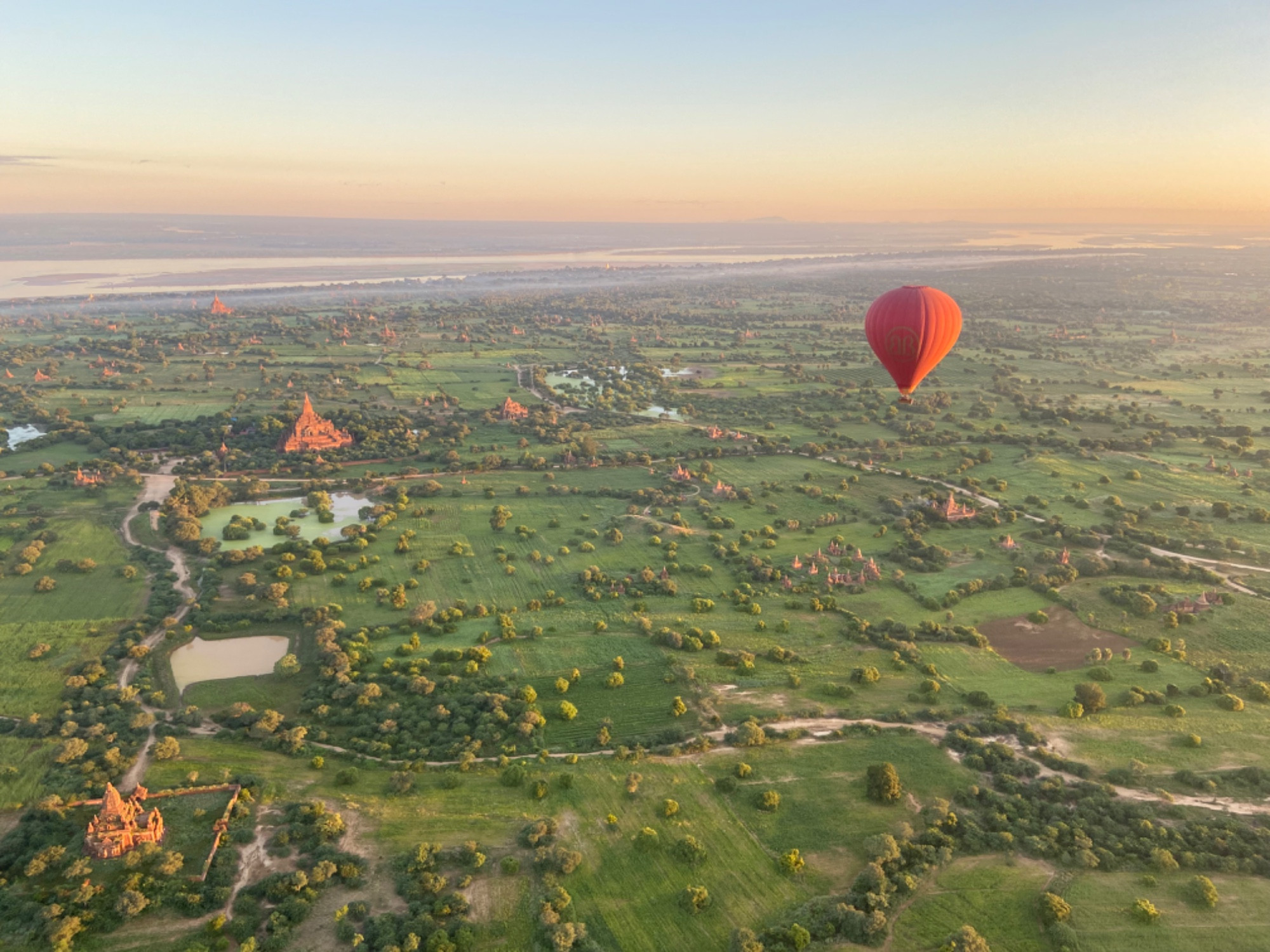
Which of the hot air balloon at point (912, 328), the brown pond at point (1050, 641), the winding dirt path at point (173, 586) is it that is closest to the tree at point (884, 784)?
the brown pond at point (1050, 641)

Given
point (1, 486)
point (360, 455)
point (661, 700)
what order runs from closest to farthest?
point (661, 700) < point (1, 486) < point (360, 455)

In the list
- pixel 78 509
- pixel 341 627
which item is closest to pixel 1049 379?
pixel 341 627

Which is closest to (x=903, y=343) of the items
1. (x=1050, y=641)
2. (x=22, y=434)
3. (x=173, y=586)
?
(x=1050, y=641)

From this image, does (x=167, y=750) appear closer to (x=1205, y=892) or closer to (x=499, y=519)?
(x=499, y=519)

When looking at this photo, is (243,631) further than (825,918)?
Yes

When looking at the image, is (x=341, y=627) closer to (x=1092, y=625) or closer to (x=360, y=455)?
(x=360, y=455)

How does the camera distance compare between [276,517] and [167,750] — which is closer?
[167,750]

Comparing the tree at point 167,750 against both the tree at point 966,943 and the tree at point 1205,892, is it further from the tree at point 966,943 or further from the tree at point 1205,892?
the tree at point 1205,892
